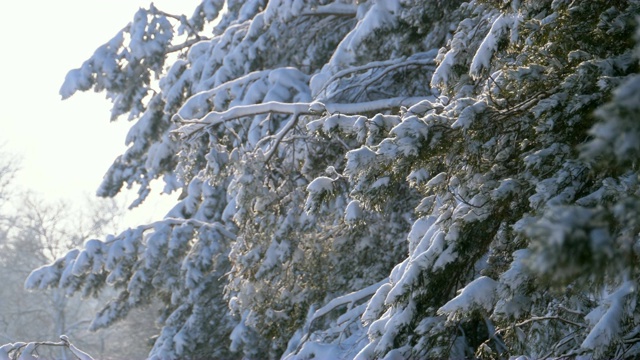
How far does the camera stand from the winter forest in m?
4.24

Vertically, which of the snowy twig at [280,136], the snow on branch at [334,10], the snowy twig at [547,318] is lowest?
the snowy twig at [547,318]

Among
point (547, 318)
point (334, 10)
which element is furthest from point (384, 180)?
point (334, 10)

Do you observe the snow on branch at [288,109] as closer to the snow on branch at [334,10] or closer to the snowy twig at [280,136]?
the snowy twig at [280,136]

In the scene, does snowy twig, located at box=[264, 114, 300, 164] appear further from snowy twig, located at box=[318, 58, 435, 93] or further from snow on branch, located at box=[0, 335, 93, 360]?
snow on branch, located at box=[0, 335, 93, 360]

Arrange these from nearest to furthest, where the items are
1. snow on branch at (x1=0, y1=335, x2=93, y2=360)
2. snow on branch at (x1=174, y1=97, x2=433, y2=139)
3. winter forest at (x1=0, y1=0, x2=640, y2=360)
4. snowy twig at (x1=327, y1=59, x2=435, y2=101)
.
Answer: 1. winter forest at (x1=0, y1=0, x2=640, y2=360)
2. snow on branch at (x1=0, y1=335, x2=93, y2=360)
3. snow on branch at (x1=174, y1=97, x2=433, y2=139)
4. snowy twig at (x1=327, y1=59, x2=435, y2=101)

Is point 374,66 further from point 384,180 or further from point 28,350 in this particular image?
point 28,350

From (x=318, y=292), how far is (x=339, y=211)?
1.02 metres

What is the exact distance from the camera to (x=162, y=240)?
11.5 meters

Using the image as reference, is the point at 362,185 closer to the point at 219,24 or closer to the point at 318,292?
the point at 318,292

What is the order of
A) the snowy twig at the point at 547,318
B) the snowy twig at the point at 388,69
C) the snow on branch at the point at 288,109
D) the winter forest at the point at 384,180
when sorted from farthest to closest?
the snowy twig at the point at 388,69 < the snow on branch at the point at 288,109 < the snowy twig at the point at 547,318 < the winter forest at the point at 384,180

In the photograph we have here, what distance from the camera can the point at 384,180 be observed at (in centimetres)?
484

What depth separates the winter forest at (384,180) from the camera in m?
4.24

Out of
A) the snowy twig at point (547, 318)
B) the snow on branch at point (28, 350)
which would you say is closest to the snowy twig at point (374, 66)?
the snow on branch at point (28, 350)

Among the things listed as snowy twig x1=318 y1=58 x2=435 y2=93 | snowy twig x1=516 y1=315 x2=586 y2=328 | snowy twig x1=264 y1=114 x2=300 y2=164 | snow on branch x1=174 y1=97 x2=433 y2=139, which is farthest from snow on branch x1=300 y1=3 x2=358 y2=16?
snowy twig x1=516 y1=315 x2=586 y2=328
